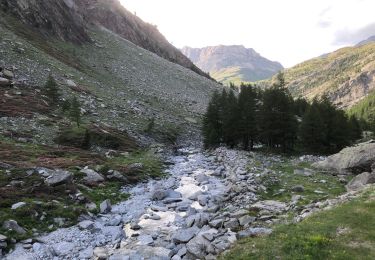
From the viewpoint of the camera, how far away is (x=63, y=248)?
19.3 m

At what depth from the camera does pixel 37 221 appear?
71.1 feet

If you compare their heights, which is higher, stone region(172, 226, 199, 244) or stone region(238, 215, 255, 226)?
stone region(238, 215, 255, 226)

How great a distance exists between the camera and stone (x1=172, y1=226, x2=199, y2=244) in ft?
64.6

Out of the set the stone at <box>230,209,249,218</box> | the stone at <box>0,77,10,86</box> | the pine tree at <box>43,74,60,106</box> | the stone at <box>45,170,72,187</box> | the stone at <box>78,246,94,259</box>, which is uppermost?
the stone at <box>0,77,10,86</box>

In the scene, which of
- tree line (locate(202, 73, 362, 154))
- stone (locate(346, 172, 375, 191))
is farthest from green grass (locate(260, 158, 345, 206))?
tree line (locate(202, 73, 362, 154))

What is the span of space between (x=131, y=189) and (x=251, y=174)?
11.9 meters

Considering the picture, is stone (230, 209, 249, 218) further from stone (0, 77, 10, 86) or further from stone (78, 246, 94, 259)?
stone (0, 77, 10, 86)

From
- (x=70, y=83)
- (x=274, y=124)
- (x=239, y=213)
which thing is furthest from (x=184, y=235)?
(x=70, y=83)

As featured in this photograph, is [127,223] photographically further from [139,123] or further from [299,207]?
[139,123]

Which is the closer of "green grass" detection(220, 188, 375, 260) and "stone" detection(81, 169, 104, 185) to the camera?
"green grass" detection(220, 188, 375, 260)

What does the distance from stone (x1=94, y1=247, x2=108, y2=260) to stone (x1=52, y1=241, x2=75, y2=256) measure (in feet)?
4.88

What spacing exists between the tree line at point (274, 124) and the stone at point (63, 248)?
41632mm

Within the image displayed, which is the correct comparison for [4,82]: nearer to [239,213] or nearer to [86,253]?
[86,253]

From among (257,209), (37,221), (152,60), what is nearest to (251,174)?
(257,209)
